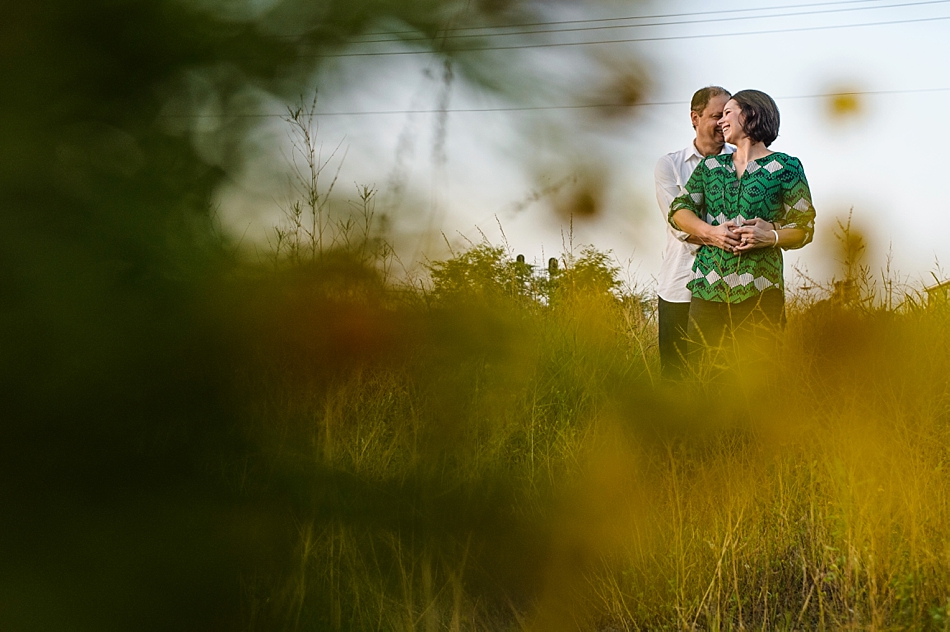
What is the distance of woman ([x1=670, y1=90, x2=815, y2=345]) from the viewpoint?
1.62 metres

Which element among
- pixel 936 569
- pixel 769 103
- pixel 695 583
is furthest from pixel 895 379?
pixel 769 103

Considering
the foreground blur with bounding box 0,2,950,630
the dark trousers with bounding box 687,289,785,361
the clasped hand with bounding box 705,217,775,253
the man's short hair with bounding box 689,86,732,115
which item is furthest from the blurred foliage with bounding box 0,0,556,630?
the clasped hand with bounding box 705,217,775,253

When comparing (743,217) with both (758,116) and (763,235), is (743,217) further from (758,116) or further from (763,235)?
(758,116)

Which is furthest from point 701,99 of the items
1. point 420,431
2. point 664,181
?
point 420,431

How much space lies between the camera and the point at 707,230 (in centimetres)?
165

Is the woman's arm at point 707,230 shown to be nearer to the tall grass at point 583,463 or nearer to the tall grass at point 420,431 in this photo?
the tall grass at point 583,463

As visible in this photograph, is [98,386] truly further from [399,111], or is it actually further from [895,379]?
[895,379]

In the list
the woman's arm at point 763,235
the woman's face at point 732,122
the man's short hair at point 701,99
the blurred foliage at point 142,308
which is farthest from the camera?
the woman's face at point 732,122

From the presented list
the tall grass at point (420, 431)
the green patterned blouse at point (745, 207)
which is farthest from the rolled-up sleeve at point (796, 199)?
the tall grass at point (420, 431)

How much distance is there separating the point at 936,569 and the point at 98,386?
1.25 metres

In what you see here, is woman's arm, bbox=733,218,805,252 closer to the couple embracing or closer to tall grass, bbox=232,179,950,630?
the couple embracing

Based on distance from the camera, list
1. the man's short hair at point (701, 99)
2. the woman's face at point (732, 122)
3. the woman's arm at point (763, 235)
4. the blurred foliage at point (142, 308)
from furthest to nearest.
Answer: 1. the woman's face at point (732, 122)
2. the woman's arm at point (763, 235)
3. the man's short hair at point (701, 99)
4. the blurred foliage at point (142, 308)

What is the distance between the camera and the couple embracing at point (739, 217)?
5.29 feet

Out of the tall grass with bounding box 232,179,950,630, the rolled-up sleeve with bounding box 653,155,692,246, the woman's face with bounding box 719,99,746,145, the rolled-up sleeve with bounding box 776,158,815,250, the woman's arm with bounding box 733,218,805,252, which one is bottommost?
the tall grass with bounding box 232,179,950,630
